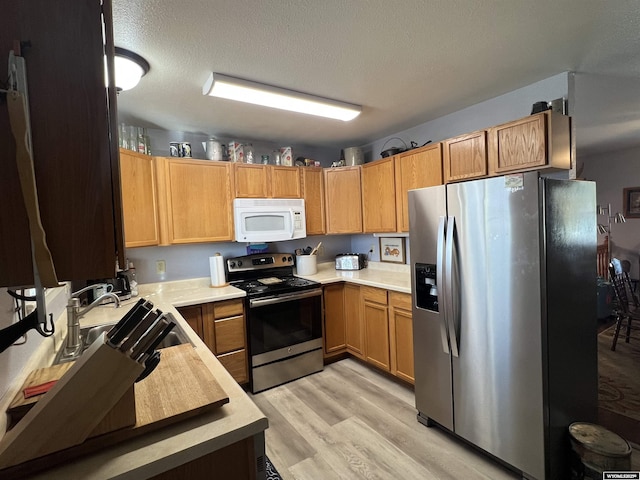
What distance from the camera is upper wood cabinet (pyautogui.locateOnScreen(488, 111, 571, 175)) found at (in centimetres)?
194

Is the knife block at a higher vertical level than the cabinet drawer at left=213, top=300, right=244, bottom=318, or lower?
higher

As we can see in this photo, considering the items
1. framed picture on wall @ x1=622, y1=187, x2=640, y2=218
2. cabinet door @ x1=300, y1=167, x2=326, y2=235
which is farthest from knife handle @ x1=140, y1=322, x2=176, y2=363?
framed picture on wall @ x1=622, y1=187, x2=640, y2=218

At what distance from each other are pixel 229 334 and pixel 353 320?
125cm

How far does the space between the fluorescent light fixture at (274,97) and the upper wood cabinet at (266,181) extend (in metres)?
0.84

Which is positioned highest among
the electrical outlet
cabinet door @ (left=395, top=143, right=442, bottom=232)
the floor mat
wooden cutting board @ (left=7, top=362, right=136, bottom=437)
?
cabinet door @ (left=395, top=143, right=442, bottom=232)

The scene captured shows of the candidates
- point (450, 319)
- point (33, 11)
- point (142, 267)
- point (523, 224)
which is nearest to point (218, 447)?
point (33, 11)

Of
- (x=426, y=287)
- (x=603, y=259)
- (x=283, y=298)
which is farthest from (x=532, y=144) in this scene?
(x=603, y=259)

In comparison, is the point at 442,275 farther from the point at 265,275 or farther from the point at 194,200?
the point at 194,200

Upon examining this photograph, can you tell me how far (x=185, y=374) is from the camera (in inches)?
41.9

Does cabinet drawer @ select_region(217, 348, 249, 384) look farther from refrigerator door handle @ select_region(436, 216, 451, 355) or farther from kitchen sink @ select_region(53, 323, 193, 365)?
refrigerator door handle @ select_region(436, 216, 451, 355)

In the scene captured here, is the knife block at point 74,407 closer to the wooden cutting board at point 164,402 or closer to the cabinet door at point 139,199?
the wooden cutting board at point 164,402

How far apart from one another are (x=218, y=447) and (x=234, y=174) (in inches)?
99.0

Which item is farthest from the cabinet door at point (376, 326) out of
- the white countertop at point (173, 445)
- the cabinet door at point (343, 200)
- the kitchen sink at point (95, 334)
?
the white countertop at point (173, 445)

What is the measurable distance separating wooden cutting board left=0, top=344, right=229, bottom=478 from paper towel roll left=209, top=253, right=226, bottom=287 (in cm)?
178
